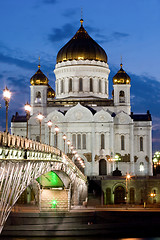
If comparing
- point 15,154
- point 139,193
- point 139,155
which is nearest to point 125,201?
point 139,193

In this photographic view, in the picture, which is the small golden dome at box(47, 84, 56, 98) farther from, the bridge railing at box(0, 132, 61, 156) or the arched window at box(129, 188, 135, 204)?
the bridge railing at box(0, 132, 61, 156)

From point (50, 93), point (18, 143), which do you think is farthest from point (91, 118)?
point (18, 143)

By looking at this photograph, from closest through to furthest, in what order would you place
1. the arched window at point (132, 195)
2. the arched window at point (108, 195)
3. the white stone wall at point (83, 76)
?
1. the arched window at point (132, 195)
2. the arched window at point (108, 195)
3. the white stone wall at point (83, 76)

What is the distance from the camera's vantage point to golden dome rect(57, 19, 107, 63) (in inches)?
3713

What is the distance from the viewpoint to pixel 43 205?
175 feet

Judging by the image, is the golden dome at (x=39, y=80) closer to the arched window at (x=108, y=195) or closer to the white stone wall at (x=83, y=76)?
the white stone wall at (x=83, y=76)

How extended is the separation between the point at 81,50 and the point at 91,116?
13.9 m

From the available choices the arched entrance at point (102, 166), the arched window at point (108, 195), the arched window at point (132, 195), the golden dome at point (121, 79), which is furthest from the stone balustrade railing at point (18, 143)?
the golden dome at point (121, 79)

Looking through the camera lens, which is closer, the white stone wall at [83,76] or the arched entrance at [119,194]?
the arched entrance at [119,194]

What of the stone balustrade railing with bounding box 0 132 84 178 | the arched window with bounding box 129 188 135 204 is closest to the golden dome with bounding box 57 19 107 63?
the arched window with bounding box 129 188 135 204

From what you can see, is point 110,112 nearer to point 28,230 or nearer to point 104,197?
point 104,197

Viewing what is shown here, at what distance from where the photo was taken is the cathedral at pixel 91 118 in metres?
86.6

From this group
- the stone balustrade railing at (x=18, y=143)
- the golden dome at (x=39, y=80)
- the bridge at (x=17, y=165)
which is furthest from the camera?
the golden dome at (x=39, y=80)

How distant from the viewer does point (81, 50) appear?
94.4 meters
